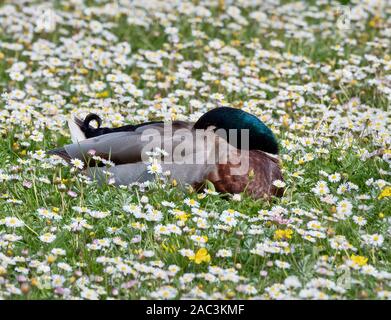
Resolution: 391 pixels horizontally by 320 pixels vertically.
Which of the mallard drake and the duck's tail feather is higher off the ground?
the mallard drake

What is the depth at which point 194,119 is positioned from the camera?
7086 mm

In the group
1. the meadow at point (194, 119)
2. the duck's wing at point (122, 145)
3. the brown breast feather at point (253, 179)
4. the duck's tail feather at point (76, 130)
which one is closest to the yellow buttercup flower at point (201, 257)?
the meadow at point (194, 119)

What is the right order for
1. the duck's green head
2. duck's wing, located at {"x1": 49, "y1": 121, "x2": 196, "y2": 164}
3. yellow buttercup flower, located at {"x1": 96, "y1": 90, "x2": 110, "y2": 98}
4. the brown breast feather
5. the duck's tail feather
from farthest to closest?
yellow buttercup flower, located at {"x1": 96, "y1": 90, "x2": 110, "y2": 98}, the duck's tail feather, the duck's green head, duck's wing, located at {"x1": 49, "y1": 121, "x2": 196, "y2": 164}, the brown breast feather

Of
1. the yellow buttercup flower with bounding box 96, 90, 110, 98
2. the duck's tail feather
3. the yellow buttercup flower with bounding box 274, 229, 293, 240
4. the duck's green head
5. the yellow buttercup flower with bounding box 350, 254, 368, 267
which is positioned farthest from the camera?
the yellow buttercup flower with bounding box 96, 90, 110, 98

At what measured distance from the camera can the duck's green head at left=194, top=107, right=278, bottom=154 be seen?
6086 mm

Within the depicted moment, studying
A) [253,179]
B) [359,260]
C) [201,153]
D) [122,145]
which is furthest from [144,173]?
[359,260]

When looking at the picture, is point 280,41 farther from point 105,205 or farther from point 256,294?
point 256,294

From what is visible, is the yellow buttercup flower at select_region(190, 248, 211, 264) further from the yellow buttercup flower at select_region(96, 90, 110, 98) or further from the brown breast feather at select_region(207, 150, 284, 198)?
the yellow buttercup flower at select_region(96, 90, 110, 98)

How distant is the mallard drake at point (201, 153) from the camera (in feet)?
18.9

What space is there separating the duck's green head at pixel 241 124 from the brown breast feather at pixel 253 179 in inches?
7.2

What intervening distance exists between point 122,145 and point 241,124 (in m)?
0.78

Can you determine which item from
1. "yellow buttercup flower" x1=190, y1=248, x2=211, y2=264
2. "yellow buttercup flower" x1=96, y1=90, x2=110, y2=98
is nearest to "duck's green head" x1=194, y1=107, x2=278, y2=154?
"yellow buttercup flower" x1=190, y1=248, x2=211, y2=264

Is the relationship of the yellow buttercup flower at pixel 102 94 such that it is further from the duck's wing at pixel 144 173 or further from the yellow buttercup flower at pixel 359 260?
the yellow buttercup flower at pixel 359 260
